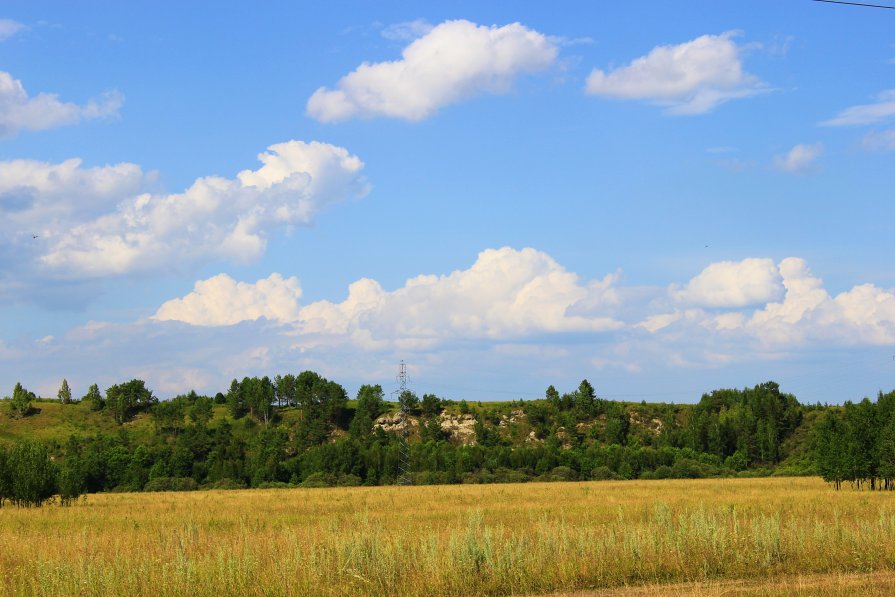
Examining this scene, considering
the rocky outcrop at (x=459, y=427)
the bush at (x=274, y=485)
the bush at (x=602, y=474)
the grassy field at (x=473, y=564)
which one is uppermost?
the grassy field at (x=473, y=564)

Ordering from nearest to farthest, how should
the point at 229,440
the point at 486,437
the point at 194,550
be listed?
the point at 194,550 → the point at 229,440 → the point at 486,437

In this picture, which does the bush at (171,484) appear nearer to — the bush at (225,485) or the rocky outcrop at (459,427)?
the bush at (225,485)

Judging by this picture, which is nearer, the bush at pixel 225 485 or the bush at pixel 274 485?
the bush at pixel 274 485

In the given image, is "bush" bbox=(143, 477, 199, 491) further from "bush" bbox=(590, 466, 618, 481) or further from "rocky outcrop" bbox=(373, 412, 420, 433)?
"rocky outcrop" bbox=(373, 412, 420, 433)

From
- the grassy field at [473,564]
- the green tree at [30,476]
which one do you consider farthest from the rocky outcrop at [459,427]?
the grassy field at [473,564]

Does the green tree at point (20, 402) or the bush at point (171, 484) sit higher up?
the green tree at point (20, 402)

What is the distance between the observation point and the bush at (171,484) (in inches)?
2965

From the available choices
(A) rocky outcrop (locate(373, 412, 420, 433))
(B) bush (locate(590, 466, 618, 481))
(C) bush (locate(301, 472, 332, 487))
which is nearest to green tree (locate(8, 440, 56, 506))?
(C) bush (locate(301, 472, 332, 487))

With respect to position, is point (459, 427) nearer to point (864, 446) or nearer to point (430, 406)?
point (430, 406)

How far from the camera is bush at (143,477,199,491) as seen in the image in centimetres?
7531

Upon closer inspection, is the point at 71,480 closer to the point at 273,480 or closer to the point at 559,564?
the point at 559,564

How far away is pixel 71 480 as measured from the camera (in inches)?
1731

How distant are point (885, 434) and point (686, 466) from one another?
113ft

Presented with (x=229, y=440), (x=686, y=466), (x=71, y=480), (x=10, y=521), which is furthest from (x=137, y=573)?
(x=229, y=440)
